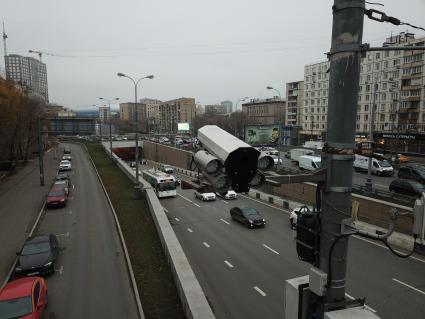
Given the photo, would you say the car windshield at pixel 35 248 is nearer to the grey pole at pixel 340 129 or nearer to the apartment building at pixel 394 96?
the grey pole at pixel 340 129

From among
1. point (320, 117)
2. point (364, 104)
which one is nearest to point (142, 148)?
point (320, 117)

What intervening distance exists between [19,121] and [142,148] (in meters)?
51.9

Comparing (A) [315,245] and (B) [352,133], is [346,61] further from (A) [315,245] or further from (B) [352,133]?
(A) [315,245]

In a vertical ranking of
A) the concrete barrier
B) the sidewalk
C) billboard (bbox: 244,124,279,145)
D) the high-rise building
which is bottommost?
the sidewalk

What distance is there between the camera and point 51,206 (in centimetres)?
2559

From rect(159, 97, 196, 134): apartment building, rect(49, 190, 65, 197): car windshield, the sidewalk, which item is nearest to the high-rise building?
rect(159, 97, 196, 134): apartment building

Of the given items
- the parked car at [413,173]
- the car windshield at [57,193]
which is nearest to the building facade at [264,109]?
the parked car at [413,173]

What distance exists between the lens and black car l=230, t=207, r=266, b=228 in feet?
68.7

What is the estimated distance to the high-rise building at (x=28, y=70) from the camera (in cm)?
8894

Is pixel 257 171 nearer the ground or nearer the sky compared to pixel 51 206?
nearer the sky

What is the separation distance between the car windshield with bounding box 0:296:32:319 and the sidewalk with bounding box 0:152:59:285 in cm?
432

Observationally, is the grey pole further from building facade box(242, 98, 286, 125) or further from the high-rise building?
building facade box(242, 98, 286, 125)

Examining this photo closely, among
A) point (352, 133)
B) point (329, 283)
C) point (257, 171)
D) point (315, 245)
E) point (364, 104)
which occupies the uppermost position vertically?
point (364, 104)

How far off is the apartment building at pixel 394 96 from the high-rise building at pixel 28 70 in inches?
3032
